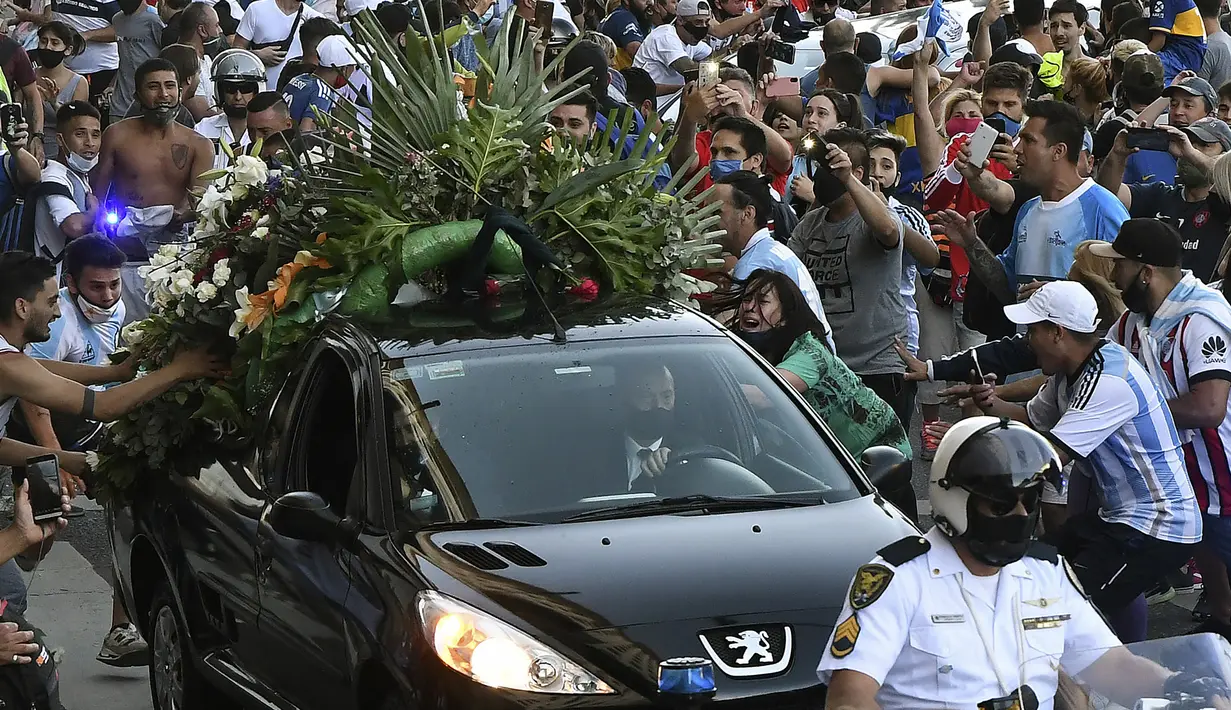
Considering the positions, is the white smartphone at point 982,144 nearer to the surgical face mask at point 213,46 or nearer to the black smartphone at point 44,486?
the black smartphone at point 44,486

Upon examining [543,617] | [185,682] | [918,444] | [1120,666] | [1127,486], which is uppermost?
[1120,666]

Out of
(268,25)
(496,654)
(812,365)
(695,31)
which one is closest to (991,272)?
(812,365)

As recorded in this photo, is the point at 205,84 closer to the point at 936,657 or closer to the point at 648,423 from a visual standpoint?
the point at 648,423

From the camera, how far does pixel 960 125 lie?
1098 centimetres

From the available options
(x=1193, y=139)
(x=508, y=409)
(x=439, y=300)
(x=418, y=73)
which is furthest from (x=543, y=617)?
(x=1193, y=139)

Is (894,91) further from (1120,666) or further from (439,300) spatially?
(1120,666)

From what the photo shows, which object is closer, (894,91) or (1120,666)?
(1120,666)

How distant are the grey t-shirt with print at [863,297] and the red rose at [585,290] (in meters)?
2.40

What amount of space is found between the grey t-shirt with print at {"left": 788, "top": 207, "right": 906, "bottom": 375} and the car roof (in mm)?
2687

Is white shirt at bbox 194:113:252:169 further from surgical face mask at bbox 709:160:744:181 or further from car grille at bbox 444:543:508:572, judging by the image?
car grille at bbox 444:543:508:572

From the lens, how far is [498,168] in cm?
664

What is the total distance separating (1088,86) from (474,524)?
771cm

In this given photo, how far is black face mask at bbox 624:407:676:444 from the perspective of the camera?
17.3 feet

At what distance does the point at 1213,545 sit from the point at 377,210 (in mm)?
3364
